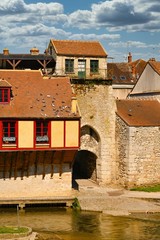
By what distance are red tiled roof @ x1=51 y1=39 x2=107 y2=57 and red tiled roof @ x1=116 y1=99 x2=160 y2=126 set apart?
4413mm

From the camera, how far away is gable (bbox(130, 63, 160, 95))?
43250 millimetres

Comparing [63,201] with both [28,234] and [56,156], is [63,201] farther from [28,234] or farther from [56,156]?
[28,234]

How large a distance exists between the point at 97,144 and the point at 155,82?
9233 mm

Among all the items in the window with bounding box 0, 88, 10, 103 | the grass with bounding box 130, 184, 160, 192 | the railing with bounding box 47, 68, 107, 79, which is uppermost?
the railing with bounding box 47, 68, 107, 79

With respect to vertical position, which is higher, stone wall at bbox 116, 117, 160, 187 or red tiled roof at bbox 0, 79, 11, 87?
red tiled roof at bbox 0, 79, 11, 87

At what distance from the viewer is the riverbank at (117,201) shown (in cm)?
3061

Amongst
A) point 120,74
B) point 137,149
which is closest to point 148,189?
point 137,149

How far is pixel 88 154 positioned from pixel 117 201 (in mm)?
8929

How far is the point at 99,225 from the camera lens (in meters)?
28.0

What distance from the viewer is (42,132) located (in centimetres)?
3216

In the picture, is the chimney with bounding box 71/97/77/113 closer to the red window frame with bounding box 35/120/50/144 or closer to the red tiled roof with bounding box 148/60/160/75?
the red window frame with bounding box 35/120/50/144

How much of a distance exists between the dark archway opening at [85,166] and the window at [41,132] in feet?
20.8

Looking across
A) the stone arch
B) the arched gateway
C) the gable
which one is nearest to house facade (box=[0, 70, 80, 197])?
the arched gateway

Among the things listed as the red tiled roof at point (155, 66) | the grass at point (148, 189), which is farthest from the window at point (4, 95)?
the red tiled roof at point (155, 66)
